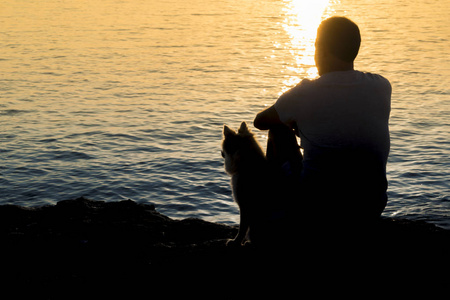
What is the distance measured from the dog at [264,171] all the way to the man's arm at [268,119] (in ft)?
0.46

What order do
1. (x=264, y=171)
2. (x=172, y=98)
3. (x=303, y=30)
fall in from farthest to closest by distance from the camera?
(x=303, y=30) → (x=172, y=98) → (x=264, y=171)

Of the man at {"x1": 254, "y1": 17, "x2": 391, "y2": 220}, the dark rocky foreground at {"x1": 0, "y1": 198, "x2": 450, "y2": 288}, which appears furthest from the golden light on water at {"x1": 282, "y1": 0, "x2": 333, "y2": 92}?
the man at {"x1": 254, "y1": 17, "x2": 391, "y2": 220}

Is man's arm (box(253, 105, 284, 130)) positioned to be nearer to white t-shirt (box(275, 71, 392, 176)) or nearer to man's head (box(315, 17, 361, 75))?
white t-shirt (box(275, 71, 392, 176))

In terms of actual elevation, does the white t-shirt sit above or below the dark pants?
above

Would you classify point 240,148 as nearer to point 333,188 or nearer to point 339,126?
point 333,188

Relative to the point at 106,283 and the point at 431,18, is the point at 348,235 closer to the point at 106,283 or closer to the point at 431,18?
the point at 106,283

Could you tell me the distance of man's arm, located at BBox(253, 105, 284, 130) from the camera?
5.49 metres

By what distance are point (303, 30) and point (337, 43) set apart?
29415 millimetres

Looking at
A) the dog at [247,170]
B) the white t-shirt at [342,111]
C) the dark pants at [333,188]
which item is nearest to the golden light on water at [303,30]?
the dog at [247,170]

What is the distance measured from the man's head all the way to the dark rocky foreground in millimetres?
1580

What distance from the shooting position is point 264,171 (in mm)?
5906

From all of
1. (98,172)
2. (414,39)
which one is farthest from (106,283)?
(414,39)

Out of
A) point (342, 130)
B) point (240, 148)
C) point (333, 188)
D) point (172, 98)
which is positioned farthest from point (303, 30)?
point (342, 130)

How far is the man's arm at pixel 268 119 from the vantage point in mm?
5492
